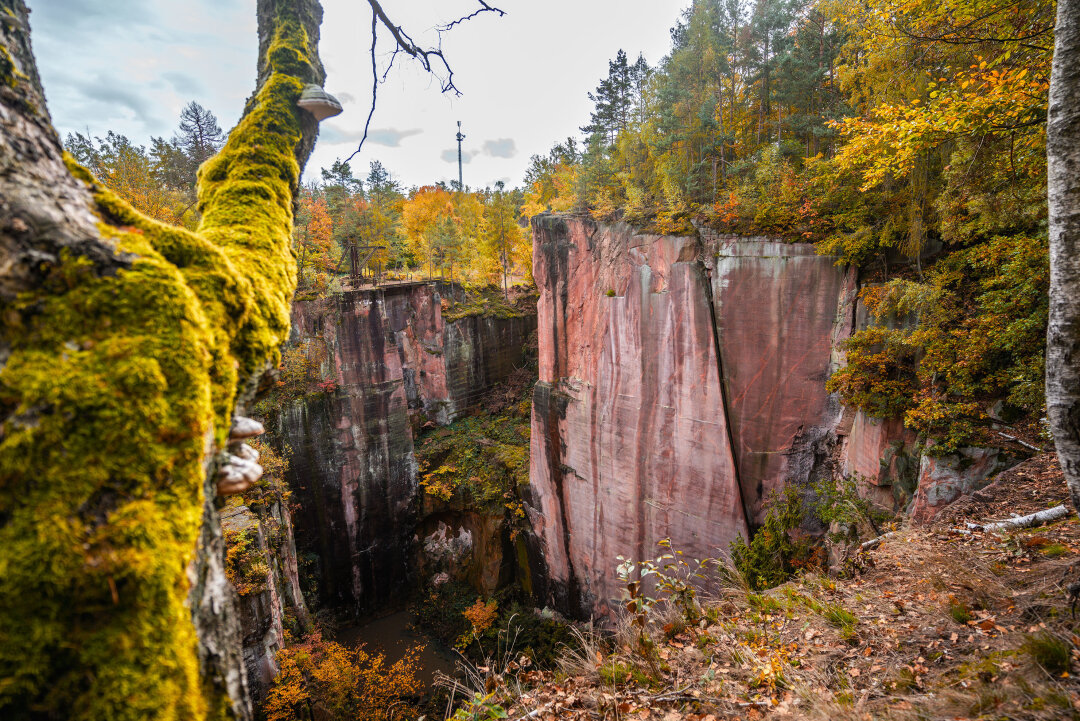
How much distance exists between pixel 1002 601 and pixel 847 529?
4050mm

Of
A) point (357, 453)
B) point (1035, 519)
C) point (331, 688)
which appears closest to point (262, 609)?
point (331, 688)

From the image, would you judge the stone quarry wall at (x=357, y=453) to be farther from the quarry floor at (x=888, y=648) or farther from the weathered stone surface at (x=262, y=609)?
the quarry floor at (x=888, y=648)

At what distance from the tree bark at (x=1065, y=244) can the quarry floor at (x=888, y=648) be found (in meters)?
1.12

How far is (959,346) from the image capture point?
20.6ft

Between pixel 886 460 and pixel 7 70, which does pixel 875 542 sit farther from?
pixel 7 70

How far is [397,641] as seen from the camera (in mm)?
16203

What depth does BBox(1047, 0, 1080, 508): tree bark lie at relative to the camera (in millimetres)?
2770

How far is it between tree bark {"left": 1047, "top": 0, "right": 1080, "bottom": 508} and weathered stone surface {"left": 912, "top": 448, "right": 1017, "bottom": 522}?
395cm

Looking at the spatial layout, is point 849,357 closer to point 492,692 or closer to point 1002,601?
point 1002,601

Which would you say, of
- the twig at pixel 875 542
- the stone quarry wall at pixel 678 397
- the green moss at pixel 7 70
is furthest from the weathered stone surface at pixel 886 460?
the green moss at pixel 7 70

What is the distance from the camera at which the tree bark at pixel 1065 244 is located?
277cm

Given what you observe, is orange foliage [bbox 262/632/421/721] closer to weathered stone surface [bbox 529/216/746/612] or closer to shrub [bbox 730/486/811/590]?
weathered stone surface [bbox 529/216/746/612]

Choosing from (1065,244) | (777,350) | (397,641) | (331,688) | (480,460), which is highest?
(1065,244)

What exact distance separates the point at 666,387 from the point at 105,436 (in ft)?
38.2
